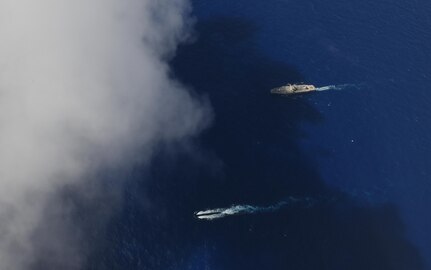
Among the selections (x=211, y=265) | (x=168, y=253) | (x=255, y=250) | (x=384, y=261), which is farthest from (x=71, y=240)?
(x=384, y=261)

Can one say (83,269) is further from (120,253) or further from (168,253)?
(168,253)

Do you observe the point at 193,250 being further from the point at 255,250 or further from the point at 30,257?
the point at 30,257

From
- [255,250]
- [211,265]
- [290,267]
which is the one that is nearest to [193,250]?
[211,265]

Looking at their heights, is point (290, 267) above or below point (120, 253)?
below

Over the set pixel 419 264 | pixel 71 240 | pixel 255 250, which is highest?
pixel 71 240

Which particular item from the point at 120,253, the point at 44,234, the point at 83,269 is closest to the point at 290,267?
the point at 120,253

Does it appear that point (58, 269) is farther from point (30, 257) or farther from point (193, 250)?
point (193, 250)

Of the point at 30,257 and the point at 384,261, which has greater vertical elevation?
the point at 30,257
